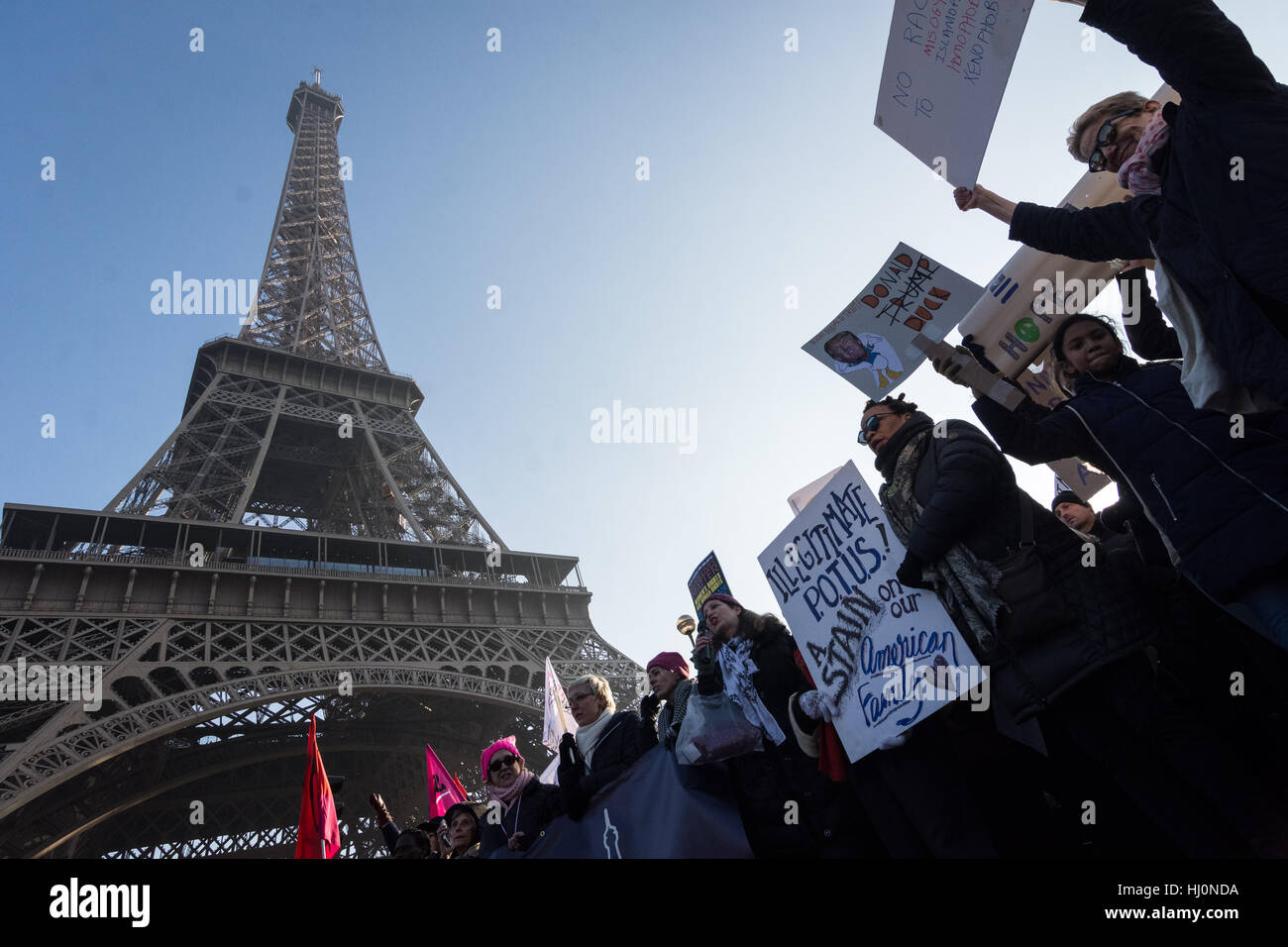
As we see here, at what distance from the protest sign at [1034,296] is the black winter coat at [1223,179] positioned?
1.43 m

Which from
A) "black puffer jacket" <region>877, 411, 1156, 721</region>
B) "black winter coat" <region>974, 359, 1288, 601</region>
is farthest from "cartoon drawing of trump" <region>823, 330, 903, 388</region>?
"black winter coat" <region>974, 359, 1288, 601</region>

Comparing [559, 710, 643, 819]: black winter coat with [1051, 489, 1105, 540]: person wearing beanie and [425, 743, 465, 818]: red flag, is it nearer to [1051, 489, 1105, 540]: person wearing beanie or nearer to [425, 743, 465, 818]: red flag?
[1051, 489, 1105, 540]: person wearing beanie

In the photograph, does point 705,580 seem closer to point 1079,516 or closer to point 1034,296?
point 1079,516

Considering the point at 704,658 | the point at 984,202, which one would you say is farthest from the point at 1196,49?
the point at 704,658

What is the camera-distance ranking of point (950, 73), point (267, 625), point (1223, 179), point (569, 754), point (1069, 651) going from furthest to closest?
point (267, 625), point (569, 754), point (950, 73), point (1069, 651), point (1223, 179)

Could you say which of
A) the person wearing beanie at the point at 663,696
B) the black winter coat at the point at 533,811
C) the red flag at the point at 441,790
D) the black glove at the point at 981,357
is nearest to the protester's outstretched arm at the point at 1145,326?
the black glove at the point at 981,357

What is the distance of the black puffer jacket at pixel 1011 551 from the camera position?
230 centimetres

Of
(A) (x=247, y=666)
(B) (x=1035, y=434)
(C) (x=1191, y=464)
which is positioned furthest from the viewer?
(A) (x=247, y=666)

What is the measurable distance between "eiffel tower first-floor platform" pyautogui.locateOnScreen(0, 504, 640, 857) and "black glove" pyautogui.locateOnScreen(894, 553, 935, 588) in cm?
1495

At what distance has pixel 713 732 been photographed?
311 cm

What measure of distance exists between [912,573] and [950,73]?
6.40 feet

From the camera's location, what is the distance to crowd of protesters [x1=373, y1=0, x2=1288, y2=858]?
6.06ft
